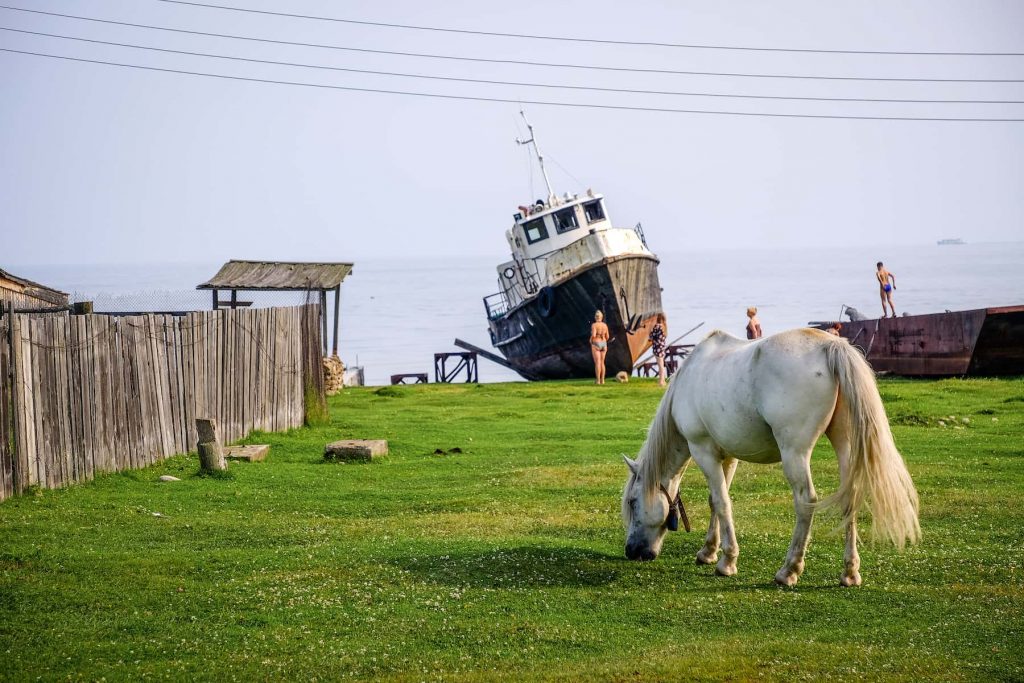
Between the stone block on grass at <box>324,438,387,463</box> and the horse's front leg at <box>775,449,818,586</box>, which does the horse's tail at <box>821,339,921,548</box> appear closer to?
the horse's front leg at <box>775,449,818,586</box>

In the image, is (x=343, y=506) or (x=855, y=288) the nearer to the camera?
(x=343, y=506)

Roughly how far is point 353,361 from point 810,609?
69.0 meters

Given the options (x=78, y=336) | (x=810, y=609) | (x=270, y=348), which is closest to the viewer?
(x=810, y=609)

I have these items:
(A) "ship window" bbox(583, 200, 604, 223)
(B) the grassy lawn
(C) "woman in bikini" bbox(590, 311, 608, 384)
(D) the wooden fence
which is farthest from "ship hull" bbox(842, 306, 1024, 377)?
(A) "ship window" bbox(583, 200, 604, 223)

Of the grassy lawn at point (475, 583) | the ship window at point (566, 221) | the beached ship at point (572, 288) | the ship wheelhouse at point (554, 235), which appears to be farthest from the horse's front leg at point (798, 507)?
the ship window at point (566, 221)

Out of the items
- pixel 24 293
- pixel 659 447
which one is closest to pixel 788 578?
pixel 659 447

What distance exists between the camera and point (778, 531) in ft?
37.9

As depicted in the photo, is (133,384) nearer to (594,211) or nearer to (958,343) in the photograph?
(958,343)

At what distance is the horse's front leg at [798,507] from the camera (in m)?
9.30

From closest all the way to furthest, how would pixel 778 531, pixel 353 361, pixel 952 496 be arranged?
pixel 778 531 → pixel 952 496 → pixel 353 361

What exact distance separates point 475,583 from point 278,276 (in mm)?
22696

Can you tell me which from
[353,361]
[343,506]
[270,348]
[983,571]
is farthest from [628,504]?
[353,361]

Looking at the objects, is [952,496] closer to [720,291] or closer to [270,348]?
[270,348]

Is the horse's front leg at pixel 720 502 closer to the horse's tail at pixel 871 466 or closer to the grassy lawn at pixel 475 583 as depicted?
the grassy lawn at pixel 475 583
